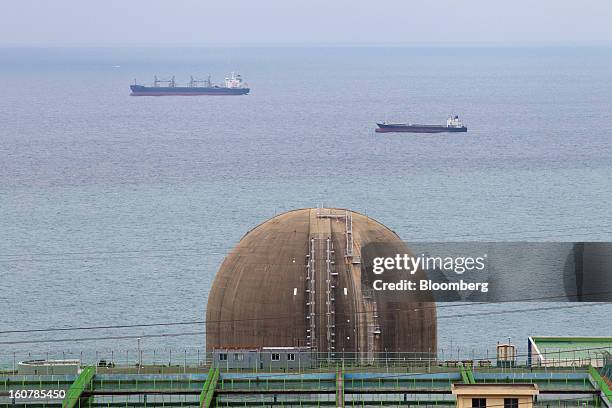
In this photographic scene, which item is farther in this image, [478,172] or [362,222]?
[478,172]

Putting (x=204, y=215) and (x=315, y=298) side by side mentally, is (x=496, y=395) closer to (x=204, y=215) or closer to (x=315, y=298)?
(x=315, y=298)

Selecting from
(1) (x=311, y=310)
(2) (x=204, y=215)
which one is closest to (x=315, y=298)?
(1) (x=311, y=310)

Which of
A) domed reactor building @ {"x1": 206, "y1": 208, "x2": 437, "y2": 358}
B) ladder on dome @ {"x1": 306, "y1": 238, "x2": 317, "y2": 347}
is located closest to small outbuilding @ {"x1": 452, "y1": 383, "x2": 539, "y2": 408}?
domed reactor building @ {"x1": 206, "y1": 208, "x2": 437, "y2": 358}

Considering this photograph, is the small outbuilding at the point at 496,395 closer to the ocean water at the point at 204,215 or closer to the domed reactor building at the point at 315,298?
the domed reactor building at the point at 315,298

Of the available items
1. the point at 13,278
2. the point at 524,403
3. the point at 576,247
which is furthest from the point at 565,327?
the point at 524,403

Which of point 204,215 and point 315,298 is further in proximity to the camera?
point 204,215

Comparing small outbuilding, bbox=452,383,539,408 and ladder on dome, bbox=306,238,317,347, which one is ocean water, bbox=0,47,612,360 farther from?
small outbuilding, bbox=452,383,539,408

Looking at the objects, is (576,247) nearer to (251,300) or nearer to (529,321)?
(529,321)

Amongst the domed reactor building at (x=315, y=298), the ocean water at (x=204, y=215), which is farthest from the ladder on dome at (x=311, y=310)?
the ocean water at (x=204, y=215)
